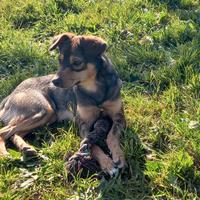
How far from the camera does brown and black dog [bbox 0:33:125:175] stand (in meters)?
4.93

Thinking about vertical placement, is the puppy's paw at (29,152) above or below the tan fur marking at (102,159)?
below

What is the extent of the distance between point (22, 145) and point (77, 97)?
927 millimetres

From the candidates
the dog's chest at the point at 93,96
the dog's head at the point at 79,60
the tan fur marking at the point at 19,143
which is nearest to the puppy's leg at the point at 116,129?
the dog's chest at the point at 93,96

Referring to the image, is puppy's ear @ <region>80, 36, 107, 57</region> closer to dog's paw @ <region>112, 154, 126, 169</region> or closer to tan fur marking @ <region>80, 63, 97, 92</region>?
tan fur marking @ <region>80, 63, 97, 92</region>

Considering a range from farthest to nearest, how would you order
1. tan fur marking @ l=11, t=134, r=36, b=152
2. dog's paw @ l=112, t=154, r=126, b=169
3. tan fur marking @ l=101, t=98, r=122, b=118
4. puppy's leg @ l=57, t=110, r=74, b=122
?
puppy's leg @ l=57, t=110, r=74, b=122 → tan fur marking @ l=101, t=98, r=122, b=118 → tan fur marking @ l=11, t=134, r=36, b=152 → dog's paw @ l=112, t=154, r=126, b=169

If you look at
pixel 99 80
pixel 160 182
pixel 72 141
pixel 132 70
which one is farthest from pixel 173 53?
pixel 160 182

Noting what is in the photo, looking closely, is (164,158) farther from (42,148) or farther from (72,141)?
(42,148)

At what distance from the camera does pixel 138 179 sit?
4.43 meters

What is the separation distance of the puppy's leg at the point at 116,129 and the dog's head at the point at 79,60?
1.54 ft

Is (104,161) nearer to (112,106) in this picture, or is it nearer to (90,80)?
(112,106)

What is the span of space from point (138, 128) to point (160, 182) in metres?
1.04

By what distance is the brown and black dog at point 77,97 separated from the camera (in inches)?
194

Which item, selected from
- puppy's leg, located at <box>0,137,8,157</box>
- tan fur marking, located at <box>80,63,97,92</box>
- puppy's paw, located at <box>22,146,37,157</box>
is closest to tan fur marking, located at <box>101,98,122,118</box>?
tan fur marking, located at <box>80,63,97,92</box>

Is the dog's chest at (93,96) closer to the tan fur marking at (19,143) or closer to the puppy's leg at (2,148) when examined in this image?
the tan fur marking at (19,143)
